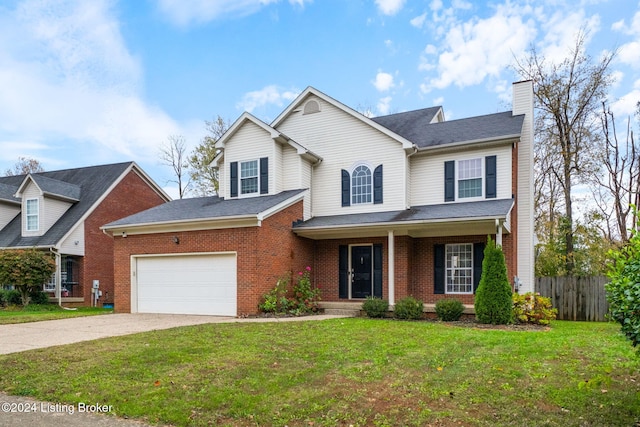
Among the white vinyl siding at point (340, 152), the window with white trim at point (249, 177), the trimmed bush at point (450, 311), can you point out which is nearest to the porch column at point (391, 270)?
the trimmed bush at point (450, 311)

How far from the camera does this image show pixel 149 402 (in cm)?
518

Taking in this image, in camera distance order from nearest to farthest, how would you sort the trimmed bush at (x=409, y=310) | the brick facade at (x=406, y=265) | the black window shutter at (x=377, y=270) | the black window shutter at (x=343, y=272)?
the trimmed bush at (x=409, y=310) → the brick facade at (x=406, y=265) → the black window shutter at (x=377, y=270) → the black window shutter at (x=343, y=272)

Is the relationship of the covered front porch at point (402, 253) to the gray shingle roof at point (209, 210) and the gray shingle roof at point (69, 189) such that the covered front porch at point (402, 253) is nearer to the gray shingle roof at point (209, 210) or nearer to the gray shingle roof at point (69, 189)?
the gray shingle roof at point (209, 210)

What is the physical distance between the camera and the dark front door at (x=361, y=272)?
50.8 ft

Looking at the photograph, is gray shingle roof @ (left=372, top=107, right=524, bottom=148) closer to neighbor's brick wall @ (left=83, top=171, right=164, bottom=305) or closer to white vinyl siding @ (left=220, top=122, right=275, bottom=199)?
white vinyl siding @ (left=220, top=122, right=275, bottom=199)

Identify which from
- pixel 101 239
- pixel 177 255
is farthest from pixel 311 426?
pixel 101 239

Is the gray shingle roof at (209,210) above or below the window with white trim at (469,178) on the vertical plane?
below

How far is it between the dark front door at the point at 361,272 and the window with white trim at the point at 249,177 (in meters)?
4.43

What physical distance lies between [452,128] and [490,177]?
2.80 meters

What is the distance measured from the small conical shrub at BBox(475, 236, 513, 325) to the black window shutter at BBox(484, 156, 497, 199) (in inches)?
132

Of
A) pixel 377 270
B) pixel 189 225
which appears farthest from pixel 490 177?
pixel 189 225

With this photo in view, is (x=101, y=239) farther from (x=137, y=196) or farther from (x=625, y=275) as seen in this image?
(x=625, y=275)

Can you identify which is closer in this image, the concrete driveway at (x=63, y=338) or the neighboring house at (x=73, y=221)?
the concrete driveway at (x=63, y=338)

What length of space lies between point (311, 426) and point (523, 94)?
15214 mm
